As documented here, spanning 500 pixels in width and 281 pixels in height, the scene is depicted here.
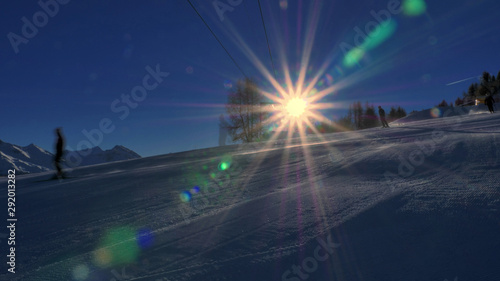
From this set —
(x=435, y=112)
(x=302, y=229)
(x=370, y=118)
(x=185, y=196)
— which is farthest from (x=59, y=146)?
(x=370, y=118)

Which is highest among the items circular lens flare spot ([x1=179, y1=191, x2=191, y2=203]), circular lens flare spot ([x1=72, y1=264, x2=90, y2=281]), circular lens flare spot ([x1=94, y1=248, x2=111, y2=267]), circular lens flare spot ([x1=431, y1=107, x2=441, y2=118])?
circular lens flare spot ([x1=431, y1=107, x2=441, y2=118])

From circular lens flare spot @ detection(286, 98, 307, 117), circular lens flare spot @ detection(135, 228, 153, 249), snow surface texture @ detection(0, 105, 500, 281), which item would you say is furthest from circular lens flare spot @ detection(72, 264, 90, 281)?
circular lens flare spot @ detection(286, 98, 307, 117)

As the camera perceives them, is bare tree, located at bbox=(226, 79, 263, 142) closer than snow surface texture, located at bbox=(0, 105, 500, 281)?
No

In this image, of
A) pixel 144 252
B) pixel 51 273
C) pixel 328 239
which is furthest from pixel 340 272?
pixel 51 273

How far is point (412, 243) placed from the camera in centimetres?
154

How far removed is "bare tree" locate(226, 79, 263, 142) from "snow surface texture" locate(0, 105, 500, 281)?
25.2 metres

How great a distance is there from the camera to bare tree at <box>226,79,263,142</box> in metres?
28.6

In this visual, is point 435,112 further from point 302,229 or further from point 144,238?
point 144,238

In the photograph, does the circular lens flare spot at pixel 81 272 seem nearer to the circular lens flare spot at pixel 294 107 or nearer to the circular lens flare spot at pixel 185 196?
the circular lens flare spot at pixel 185 196

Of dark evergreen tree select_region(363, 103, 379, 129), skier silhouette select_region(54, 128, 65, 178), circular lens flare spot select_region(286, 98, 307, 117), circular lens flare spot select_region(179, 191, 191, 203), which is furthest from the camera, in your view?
dark evergreen tree select_region(363, 103, 379, 129)

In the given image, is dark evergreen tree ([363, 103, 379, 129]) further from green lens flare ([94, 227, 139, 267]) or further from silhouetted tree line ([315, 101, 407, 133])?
green lens flare ([94, 227, 139, 267])

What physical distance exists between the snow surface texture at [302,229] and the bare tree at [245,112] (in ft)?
82.6

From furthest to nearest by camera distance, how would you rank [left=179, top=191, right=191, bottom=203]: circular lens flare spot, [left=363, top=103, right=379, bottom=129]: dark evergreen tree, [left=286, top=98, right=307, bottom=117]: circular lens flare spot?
[left=363, top=103, right=379, bottom=129]: dark evergreen tree < [left=286, top=98, right=307, bottom=117]: circular lens flare spot < [left=179, top=191, right=191, bottom=203]: circular lens flare spot

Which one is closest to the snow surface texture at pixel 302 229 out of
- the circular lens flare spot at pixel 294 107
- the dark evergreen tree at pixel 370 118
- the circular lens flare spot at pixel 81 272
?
the circular lens flare spot at pixel 81 272
